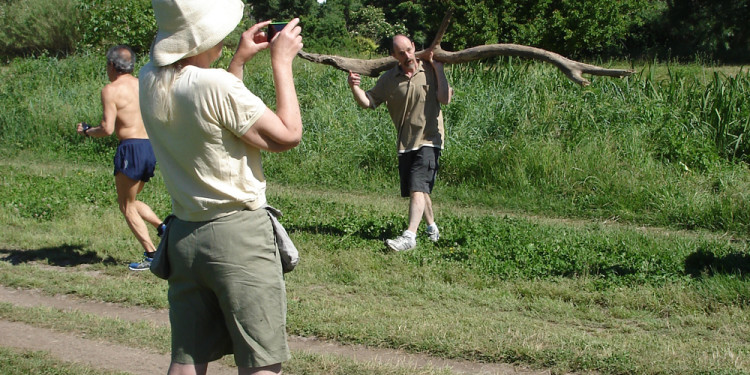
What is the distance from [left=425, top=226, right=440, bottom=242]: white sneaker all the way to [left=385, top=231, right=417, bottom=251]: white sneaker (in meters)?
0.28

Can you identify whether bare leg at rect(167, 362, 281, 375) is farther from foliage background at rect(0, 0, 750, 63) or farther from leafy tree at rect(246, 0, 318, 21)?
leafy tree at rect(246, 0, 318, 21)

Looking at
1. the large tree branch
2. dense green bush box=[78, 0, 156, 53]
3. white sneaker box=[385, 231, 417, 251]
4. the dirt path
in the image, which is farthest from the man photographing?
dense green bush box=[78, 0, 156, 53]

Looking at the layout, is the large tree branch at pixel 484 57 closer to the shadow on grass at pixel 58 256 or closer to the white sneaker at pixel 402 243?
the white sneaker at pixel 402 243

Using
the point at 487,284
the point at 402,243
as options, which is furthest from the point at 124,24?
the point at 487,284

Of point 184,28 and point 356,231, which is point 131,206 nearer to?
point 356,231

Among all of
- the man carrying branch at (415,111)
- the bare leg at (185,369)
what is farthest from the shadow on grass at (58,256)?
the bare leg at (185,369)

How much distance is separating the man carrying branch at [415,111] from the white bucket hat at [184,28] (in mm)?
4351

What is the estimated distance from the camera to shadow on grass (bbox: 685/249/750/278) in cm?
596

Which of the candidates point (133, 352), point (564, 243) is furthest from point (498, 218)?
point (133, 352)

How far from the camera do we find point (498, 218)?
27.1 ft

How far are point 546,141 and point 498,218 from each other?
2510 mm

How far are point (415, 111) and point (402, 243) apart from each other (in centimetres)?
127

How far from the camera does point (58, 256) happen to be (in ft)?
24.2

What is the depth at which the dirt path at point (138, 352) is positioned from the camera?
445 cm
